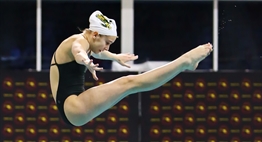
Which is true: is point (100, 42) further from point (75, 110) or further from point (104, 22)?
point (75, 110)

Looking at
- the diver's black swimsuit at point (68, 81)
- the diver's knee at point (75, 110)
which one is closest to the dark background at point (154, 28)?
the diver's black swimsuit at point (68, 81)

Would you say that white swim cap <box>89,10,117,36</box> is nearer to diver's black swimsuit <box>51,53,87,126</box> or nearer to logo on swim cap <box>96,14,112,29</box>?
logo on swim cap <box>96,14,112,29</box>

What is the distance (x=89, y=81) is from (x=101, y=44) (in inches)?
104

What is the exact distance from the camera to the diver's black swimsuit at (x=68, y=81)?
14.5 feet

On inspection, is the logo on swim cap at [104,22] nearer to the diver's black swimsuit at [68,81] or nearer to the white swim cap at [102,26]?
the white swim cap at [102,26]

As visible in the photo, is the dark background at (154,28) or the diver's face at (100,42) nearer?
the diver's face at (100,42)

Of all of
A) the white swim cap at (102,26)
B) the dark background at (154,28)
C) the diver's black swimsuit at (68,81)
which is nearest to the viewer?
the white swim cap at (102,26)

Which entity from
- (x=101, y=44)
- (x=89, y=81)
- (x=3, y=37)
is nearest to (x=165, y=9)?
(x=89, y=81)

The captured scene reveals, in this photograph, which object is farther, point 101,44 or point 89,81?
point 89,81

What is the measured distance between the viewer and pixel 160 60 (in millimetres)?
7949

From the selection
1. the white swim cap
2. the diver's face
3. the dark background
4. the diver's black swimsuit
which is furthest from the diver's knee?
the dark background

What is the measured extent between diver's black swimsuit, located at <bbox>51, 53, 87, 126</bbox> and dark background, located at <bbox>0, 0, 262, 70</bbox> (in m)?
3.46

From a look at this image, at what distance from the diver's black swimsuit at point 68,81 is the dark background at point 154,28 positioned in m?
3.46

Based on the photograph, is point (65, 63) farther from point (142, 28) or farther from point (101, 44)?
point (142, 28)
